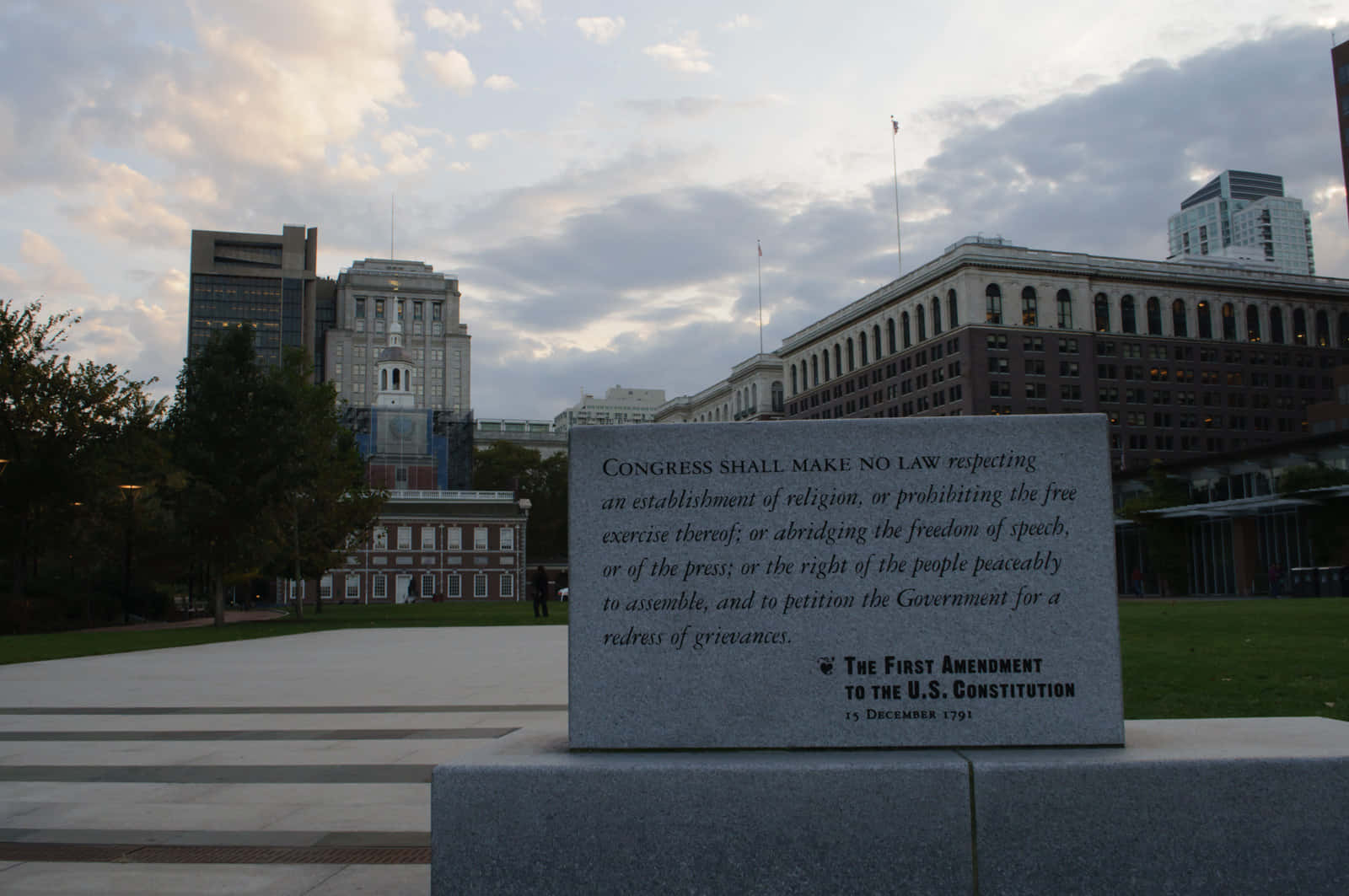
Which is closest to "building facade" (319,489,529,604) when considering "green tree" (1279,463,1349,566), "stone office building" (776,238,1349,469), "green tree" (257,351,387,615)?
"green tree" (257,351,387,615)

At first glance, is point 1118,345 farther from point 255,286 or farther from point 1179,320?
point 255,286

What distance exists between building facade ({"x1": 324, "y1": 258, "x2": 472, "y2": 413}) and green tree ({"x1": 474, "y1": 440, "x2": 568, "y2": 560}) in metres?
43.5

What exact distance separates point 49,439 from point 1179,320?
106360 mm

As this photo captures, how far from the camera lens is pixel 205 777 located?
703 cm

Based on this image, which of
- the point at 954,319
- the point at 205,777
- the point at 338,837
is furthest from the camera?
the point at 954,319

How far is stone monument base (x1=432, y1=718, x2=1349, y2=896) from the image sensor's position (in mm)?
3658

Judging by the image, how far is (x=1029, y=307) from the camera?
104 m

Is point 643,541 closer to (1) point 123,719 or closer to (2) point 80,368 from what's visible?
(1) point 123,719

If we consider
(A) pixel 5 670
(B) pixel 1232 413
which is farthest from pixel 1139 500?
(B) pixel 1232 413

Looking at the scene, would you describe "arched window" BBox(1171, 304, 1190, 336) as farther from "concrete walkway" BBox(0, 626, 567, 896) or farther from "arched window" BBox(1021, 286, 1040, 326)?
"concrete walkway" BBox(0, 626, 567, 896)

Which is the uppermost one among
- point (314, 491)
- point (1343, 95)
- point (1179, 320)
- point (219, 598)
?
point (1343, 95)

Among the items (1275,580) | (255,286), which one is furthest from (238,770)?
(255,286)

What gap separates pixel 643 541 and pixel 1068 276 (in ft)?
365

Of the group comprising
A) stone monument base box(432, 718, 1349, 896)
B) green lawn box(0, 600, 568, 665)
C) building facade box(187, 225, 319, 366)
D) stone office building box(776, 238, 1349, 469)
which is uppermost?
building facade box(187, 225, 319, 366)
